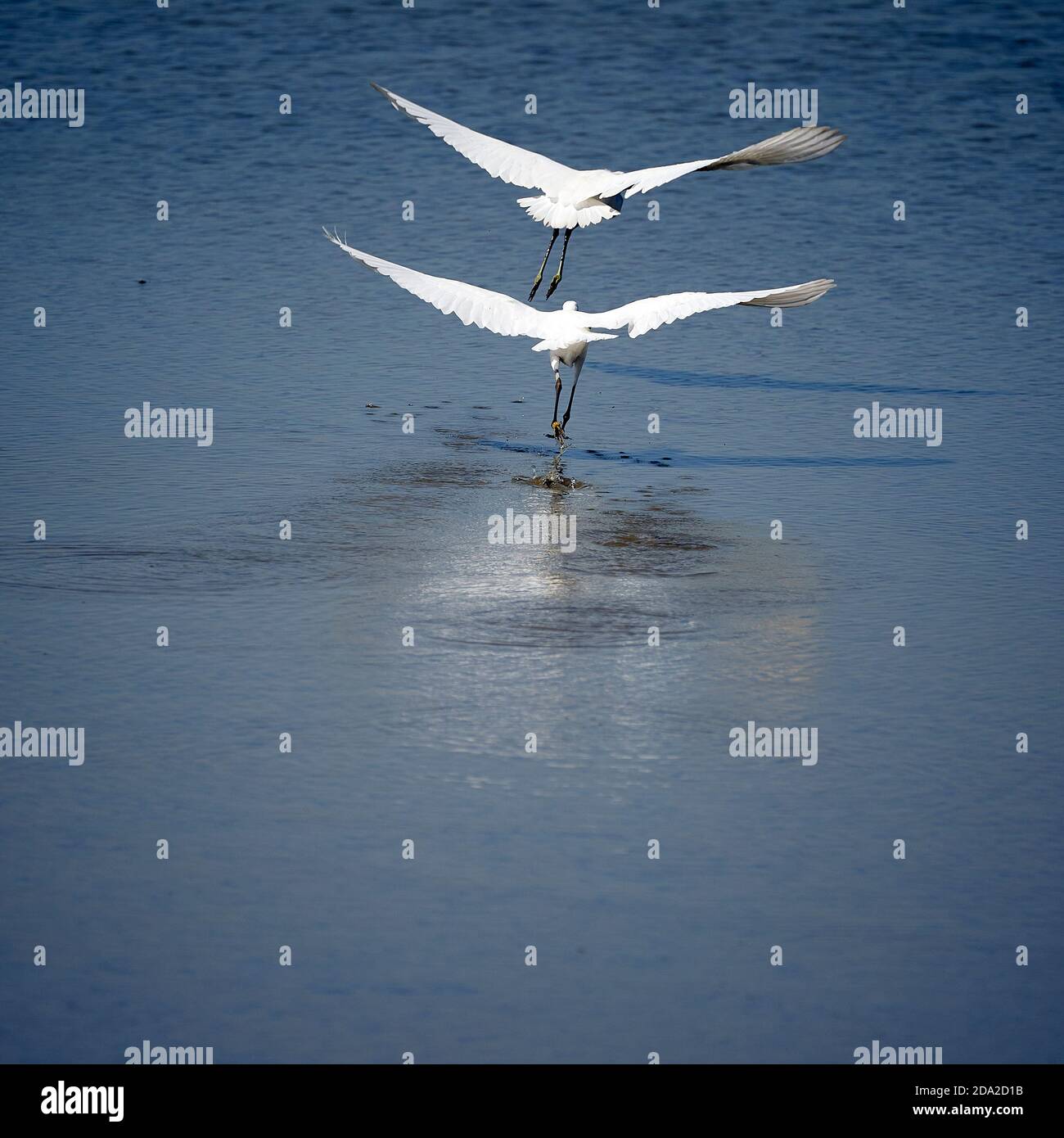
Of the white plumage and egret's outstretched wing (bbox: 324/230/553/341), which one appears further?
the white plumage

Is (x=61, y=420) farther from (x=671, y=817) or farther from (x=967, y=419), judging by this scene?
(x=671, y=817)

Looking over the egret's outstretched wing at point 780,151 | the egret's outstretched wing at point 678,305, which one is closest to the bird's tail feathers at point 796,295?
the egret's outstretched wing at point 678,305

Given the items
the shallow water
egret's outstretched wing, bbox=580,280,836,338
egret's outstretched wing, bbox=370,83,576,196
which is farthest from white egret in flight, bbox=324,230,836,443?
egret's outstretched wing, bbox=370,83,576,196

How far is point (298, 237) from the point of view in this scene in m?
14.6

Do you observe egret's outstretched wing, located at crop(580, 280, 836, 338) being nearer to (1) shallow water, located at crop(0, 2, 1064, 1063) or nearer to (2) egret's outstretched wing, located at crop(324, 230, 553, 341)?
(2) egret's outstretched wing, located at crop(324, 230, 553, 341)

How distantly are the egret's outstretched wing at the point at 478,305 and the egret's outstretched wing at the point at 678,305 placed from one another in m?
0.33

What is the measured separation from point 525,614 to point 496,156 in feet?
16.1

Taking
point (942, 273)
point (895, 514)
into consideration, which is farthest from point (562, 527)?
point (942, 273)

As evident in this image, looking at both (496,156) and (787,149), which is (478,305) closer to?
(787,149)

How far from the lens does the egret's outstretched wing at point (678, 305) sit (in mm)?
9141

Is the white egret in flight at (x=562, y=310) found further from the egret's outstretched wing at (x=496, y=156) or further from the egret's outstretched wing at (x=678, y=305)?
the egret's outstretched wing at (x=496, y=156)

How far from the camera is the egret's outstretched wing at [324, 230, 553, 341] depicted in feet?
31.4

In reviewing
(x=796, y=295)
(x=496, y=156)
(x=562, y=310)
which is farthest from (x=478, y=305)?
(x=496, y=156)
